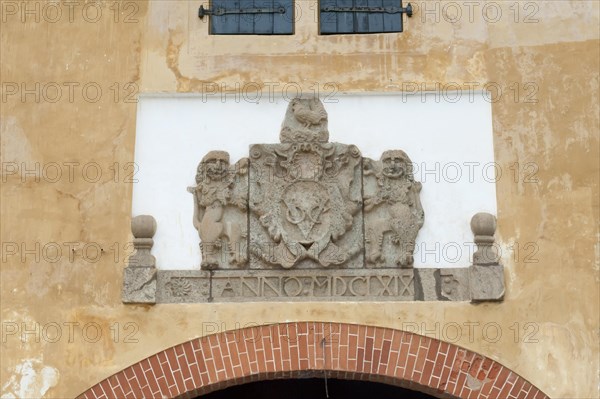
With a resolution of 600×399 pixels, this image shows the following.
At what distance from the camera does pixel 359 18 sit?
8.86m

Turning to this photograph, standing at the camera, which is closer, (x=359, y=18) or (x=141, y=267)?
(x=141, y=267)

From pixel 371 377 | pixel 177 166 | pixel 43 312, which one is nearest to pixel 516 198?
pixel 371 377

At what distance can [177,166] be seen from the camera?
8.48 meters

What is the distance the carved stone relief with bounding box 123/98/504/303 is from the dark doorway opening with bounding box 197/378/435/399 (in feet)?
9.74

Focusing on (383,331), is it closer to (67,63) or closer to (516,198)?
(516,198)

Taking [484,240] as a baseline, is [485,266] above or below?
below

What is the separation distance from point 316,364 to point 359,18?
298cm

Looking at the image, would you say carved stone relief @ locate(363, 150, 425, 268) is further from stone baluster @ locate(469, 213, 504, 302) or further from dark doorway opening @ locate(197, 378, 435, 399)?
dark doorway opening @ locate(197, 378, 435, 399)

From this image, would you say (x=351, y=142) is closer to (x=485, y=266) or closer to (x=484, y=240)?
(x=484, y=240)

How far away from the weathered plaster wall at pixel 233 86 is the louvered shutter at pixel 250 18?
11 centimetres

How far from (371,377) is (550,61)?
3033 mm

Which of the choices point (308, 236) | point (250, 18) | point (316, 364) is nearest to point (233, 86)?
point (250, 18)

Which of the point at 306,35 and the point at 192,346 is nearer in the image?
the point at 192,346

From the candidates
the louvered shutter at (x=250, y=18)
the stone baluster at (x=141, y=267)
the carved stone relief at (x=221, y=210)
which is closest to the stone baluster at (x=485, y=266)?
the carved stone relief at (x=221, y=210)
